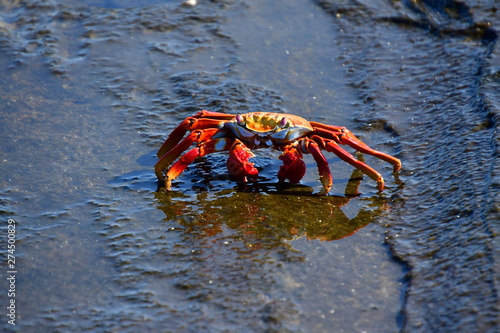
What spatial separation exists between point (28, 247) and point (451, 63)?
15.3 feet

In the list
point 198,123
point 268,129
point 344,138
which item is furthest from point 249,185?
point 344,138

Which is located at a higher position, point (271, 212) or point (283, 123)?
point (283, 123)

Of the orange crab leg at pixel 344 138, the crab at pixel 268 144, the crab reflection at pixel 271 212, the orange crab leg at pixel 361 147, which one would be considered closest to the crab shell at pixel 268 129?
the crab at pixel 268 144

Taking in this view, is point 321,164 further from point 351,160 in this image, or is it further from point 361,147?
point 361,147

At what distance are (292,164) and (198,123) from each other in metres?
0.82

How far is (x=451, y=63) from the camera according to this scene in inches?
259

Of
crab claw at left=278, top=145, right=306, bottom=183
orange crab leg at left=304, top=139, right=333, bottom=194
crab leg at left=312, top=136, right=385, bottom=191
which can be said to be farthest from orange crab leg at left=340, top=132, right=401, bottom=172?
crab claw at left=278, top=145, right=306, bottom=183

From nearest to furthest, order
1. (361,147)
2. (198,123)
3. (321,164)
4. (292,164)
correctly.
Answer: (321,164)
(292,164)
(361,147)
(198,123)

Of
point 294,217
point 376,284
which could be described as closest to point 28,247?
point 294,217

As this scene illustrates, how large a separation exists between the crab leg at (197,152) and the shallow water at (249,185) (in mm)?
204

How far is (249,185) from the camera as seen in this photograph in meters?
4.88

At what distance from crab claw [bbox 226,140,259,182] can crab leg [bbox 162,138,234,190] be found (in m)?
0.10

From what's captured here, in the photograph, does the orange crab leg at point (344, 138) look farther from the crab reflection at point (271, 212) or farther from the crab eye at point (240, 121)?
the crab eye at point (240, 121)

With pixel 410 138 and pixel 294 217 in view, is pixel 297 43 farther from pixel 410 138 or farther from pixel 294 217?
pixel 294 217
